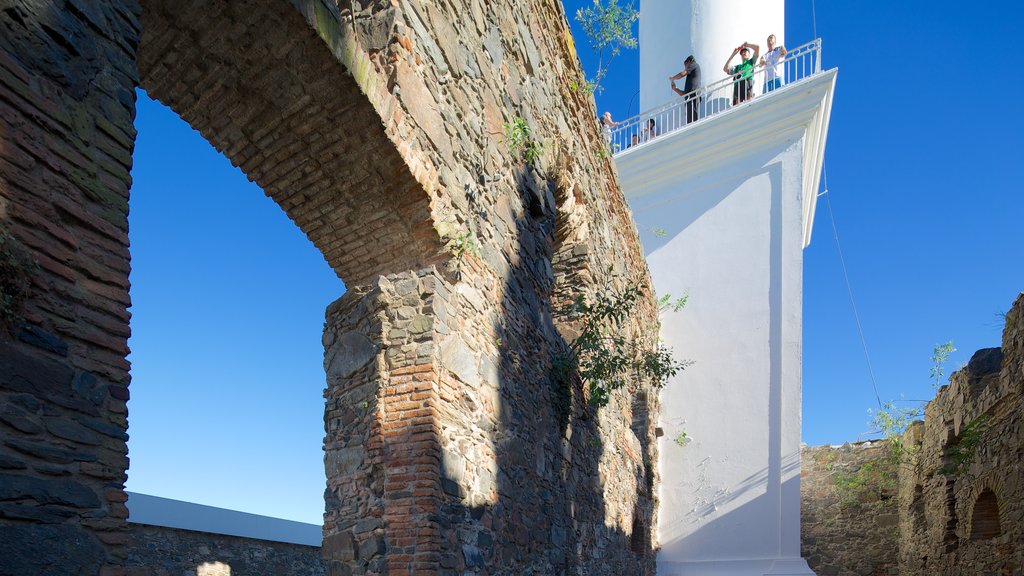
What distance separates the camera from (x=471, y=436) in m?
3.87

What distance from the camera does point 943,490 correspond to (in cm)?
889

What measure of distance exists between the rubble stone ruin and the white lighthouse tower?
4.54 meters

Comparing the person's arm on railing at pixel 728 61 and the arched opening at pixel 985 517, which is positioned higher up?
the person's arm on railing at pixel 728 61

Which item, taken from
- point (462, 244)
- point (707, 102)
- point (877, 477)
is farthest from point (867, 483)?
point (462, 244)

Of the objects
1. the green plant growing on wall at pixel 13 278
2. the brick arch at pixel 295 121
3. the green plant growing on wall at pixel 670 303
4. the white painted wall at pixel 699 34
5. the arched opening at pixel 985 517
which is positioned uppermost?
the white painted wall at pixel 699 34

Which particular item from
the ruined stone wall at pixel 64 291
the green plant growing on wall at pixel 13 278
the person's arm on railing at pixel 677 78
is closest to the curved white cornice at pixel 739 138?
the person's arm on railing at pixel 677 78

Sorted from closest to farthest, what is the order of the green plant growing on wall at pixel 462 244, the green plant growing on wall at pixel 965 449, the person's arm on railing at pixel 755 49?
the green plant growing on wall at pixel 462 244
the green plant growing on wall at pixel 965 449
the person's arm on railing at pixel 755 49

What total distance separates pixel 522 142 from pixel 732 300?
674 centimetres

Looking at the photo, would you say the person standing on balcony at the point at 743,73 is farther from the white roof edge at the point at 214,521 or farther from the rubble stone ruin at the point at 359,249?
the white roof edge at the point at 214,521

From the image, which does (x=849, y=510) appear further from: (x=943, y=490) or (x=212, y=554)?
(x=212, y=554)

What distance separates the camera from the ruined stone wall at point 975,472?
6773 millimetres

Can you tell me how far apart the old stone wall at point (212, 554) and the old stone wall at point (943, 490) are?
6.59 meters

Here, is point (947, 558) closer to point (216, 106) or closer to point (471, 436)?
point (471, 436)

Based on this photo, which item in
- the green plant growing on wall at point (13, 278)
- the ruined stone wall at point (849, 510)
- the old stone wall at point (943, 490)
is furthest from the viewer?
the ruined stone wall at point (849, 510)
